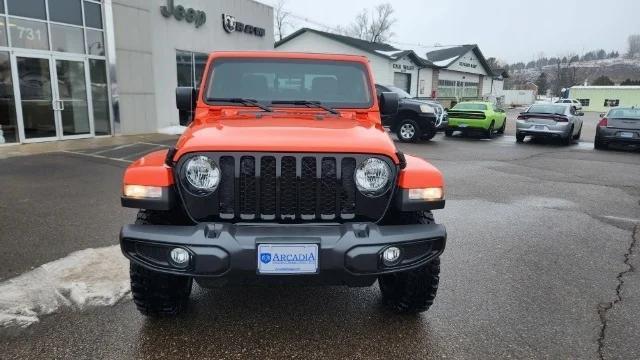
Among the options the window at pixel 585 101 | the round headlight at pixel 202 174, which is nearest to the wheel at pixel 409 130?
the round headlight at pixel 202 174

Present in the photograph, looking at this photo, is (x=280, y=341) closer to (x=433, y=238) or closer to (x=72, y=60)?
(x=433, y=238)

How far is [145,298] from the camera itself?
3.01 m

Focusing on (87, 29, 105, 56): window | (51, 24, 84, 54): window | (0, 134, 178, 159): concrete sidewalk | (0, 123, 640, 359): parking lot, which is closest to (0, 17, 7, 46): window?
(51, 24, 84, 54): window

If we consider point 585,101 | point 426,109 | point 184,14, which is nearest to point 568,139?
point 426,109

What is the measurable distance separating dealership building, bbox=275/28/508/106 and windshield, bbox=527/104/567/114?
12684 mm

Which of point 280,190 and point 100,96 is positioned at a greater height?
point 100,96

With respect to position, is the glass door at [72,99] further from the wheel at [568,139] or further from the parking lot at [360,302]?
the wheel at [568,139]

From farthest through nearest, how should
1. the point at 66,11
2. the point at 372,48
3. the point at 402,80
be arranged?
the point at 402,80, the point at 372,48, the point at 66,11

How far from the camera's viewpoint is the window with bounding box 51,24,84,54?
12242 millimetres

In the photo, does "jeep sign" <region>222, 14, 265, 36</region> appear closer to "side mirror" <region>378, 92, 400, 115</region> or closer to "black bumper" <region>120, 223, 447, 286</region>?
"side mirror" <region>378, 92, 400, 115</region>

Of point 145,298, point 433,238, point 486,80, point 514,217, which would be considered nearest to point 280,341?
point 145,298

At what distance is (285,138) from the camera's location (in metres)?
2.76

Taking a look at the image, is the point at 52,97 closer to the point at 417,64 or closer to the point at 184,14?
the point at 184,14

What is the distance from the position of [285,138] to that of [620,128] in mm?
15221
